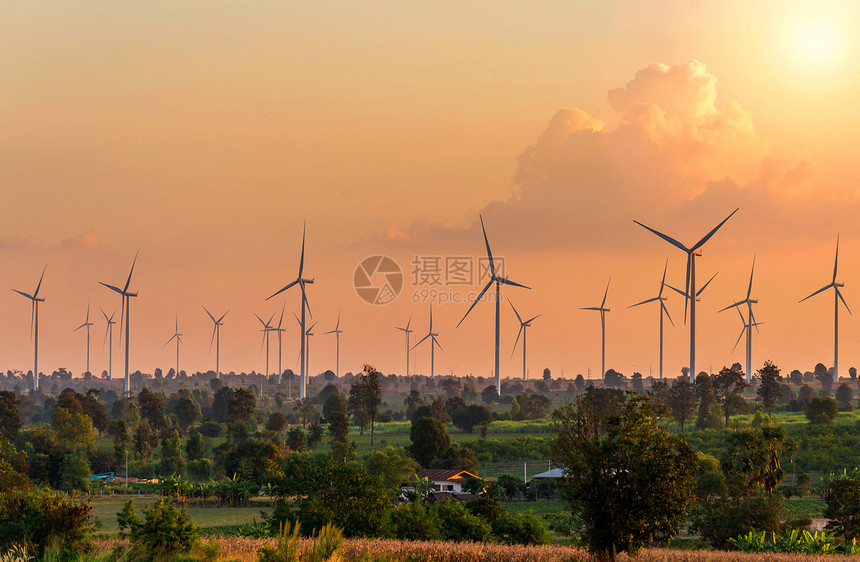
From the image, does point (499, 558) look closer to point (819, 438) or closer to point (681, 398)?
point (819, 438)

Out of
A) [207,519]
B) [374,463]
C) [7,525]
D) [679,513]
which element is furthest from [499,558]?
[374,463]

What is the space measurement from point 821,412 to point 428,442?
252 feet

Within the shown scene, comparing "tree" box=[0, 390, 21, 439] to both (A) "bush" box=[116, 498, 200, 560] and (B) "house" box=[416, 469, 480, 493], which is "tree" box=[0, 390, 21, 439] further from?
(A) "bush" box=[116, 498, 200, 560]

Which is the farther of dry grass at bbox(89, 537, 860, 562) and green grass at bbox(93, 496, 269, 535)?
green grass at bbox(93, 496, 269, 535)

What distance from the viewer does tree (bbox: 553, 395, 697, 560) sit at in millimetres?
41531

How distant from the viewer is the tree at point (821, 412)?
577 ft

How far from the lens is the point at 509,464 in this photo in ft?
529

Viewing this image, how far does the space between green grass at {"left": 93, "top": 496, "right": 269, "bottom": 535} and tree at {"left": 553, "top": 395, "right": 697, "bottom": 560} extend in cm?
6027

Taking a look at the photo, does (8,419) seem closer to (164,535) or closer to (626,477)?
(164,535)

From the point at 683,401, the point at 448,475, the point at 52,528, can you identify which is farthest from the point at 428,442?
the point at 52,528

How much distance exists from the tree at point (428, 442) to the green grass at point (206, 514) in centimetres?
3047

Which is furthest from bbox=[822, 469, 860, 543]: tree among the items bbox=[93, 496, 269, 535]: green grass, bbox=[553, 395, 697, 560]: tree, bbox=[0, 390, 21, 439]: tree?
bbox=[0, 390, 21, 439]: tree

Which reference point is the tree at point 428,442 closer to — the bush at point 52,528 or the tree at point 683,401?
the tree at point 683,401

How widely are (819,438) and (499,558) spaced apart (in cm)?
12275
